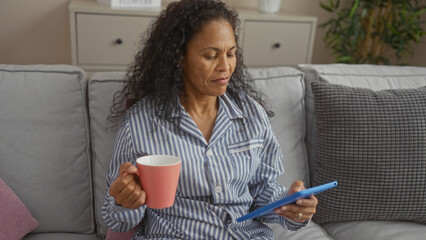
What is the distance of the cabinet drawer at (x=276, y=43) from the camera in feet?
9.18

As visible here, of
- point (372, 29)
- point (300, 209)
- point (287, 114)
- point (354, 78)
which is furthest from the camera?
point (372, 29)

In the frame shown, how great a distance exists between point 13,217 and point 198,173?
0.56m

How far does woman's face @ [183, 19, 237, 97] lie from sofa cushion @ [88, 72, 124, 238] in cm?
37

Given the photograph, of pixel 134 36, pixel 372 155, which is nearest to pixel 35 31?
pixel 134 36

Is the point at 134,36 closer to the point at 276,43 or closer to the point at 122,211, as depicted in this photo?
the point at 276,43

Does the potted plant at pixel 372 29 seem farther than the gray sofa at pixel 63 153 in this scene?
Yes

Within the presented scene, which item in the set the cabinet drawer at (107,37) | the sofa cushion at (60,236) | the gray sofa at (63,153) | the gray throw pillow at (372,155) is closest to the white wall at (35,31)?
the cabinet drawer at (107,37)

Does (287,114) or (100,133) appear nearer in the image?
(100,133)

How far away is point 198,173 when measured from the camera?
1.24 m

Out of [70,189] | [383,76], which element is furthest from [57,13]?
[383,76]

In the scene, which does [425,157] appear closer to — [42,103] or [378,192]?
[378,192]

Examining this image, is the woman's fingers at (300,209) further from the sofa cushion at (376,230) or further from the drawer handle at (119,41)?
the drawer handle at (119,41)

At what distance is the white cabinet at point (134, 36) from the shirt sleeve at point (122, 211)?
4.53 feet

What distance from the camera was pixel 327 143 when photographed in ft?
5.12
